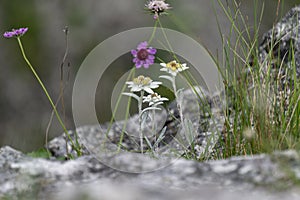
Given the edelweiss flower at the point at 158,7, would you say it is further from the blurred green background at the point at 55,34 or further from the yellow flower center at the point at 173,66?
the blurred green background at the point at 55,34

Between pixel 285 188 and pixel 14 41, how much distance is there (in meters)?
4.52

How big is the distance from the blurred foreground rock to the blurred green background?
363cm

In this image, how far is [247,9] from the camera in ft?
17.1

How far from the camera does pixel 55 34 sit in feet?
17.5

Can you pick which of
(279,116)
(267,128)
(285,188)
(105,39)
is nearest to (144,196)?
(285,188)

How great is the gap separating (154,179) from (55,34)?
419cm

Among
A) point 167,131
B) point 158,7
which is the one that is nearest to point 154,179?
point 158,7

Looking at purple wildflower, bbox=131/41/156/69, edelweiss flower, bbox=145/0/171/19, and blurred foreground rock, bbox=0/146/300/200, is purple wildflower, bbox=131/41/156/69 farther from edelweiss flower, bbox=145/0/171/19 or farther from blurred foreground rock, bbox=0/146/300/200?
blurred foreground rock, bbox=0/146/300/200

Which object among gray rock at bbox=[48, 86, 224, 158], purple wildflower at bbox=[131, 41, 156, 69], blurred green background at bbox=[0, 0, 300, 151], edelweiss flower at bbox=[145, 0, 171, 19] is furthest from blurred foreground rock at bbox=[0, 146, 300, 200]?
blurred green background at bbox=[0, 0, 300, 151]

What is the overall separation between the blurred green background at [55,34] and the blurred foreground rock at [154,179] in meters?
3.63

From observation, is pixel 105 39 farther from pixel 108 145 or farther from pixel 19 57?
pixel 108 145

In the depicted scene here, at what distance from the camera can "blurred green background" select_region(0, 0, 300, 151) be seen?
17.1 feet

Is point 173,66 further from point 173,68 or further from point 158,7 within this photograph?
point 158,7

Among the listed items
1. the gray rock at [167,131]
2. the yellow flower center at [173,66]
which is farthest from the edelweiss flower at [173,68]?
the gray rock at [167,131]
